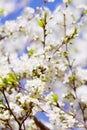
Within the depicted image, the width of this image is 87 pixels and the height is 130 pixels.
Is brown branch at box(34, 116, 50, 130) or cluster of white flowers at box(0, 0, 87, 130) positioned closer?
cluster of white flowers at box(0, 0, 87, 130)

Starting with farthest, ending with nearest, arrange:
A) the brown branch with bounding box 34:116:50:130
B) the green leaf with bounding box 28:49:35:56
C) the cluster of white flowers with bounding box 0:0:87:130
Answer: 1. the brown branch with bounding box 34:116:50:130
2. the green leaf with bounding box 28:49:35:56
3. the cluster of white flowers with bounding box 0:0:87:130

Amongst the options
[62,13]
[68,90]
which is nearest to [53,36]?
[62,13]

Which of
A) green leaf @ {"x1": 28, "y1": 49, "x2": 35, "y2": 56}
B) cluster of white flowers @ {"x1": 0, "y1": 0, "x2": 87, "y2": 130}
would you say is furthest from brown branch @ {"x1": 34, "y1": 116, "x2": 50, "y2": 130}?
green leaf @ {"x1": 28, "y1": 49, "x2": 35, "y2": 56}

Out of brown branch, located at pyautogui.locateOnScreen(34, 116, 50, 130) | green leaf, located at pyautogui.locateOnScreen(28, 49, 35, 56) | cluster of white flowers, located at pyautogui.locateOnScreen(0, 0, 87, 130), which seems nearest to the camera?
cluster of white flowers, located at pyautogui.locateOnScreen(0, 0, 87, 130)

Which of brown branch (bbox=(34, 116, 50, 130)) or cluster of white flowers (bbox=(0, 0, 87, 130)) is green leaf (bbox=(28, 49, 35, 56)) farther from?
brown branch (bbox=(34, 116, 50, 130))

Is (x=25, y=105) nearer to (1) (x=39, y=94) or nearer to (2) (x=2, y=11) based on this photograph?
(1) (x=39, y=94)

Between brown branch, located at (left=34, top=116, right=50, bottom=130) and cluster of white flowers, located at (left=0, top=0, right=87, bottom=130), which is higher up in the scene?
cluster of white flowers, located at (left=0, top=0, right=87, bottom=130)

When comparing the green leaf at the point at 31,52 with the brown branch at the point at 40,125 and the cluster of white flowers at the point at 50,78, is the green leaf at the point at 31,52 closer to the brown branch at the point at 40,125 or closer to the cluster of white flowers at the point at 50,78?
the cluster of white flowers at the point at 50,78

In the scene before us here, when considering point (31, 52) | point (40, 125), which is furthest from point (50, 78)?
point (40, 125)
